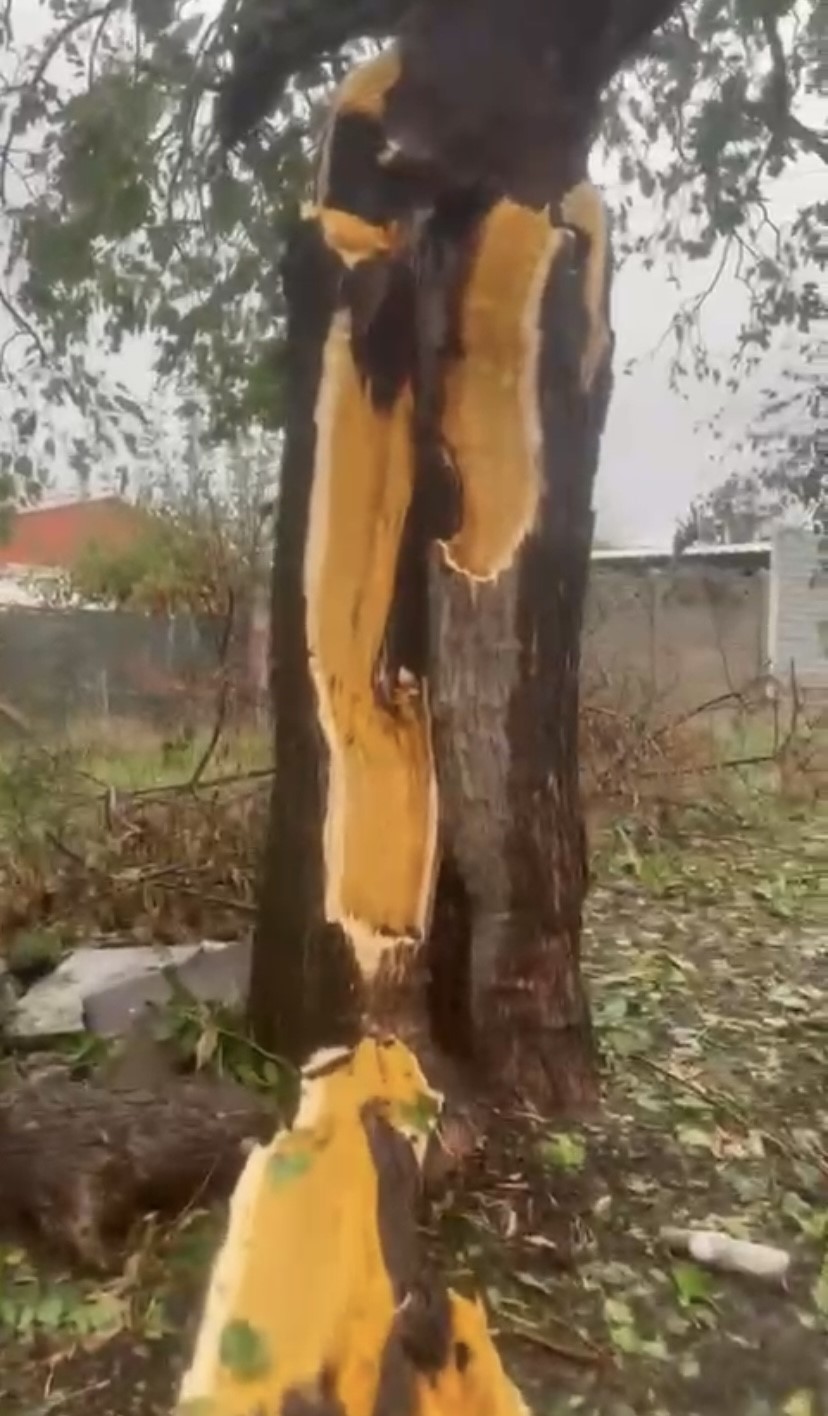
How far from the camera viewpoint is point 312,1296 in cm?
74

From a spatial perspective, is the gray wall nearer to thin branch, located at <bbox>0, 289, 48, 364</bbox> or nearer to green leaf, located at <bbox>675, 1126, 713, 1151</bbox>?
green leaf, located at <bbox>675, 1126, 713, 1151</bbox>

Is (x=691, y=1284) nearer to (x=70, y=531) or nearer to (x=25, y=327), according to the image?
(x=70, y=531)

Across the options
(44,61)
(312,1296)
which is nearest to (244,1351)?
(312,1296)

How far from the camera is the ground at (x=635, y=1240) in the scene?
0.80 m

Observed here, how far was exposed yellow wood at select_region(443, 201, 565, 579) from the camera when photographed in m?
0.91

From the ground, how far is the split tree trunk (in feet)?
0.34

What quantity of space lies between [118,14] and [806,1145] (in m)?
0.82

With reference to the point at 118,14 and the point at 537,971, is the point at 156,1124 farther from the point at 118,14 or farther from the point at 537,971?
the point at 118,14

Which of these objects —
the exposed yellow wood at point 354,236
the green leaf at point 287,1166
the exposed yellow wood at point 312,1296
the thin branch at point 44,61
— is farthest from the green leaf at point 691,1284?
the thin branch at point 44,61

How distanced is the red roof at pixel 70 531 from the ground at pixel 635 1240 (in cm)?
43

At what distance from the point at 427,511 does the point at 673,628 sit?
1.38ft

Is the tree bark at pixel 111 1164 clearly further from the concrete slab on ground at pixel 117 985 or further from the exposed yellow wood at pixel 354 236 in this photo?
the exposed yellow wood at pixel 354 236

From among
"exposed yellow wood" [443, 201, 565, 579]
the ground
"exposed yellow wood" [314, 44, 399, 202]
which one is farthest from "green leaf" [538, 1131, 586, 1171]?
"exposed yellow wood" [314, 44, 399, 202]

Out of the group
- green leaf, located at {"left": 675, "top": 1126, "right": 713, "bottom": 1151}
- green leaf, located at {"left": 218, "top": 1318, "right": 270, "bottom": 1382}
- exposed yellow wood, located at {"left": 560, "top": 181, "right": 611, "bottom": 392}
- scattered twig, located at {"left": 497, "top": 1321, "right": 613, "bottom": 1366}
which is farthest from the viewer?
green leaf, located at {"left": 675, "top": 1126, "right": 713, "bottom": 1151}
